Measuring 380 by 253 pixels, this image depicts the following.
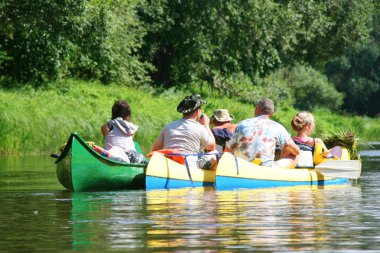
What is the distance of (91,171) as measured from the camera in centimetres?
1656

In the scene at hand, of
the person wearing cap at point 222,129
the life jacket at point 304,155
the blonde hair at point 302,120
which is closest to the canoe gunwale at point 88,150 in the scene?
the person wearing cap at point 222,129

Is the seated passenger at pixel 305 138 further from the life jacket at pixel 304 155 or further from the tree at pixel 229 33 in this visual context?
the tree at pixel 229 33

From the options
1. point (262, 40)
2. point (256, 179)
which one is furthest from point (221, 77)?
point (256, 179)

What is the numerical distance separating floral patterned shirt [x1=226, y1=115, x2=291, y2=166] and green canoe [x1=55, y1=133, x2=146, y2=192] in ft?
4.69

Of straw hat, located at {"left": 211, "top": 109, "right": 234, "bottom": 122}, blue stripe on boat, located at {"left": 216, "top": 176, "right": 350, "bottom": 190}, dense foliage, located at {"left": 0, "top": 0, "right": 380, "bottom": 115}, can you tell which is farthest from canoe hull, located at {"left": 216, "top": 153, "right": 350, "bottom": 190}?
dense foliage, located at {"left": 0, "top": 0, "right": 380, "bottom": 115}

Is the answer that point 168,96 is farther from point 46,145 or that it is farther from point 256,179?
point 256,179

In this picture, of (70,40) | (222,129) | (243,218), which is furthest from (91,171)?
(70,40)

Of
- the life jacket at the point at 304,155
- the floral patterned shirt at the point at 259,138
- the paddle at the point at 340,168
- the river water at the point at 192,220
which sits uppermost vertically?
the floral patterned shirt at the point at 259,138

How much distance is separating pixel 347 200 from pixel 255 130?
8.79 feet

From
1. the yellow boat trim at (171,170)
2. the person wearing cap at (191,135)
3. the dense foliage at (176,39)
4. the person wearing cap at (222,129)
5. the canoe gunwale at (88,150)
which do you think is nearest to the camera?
the canoe gunwale at (88,150)

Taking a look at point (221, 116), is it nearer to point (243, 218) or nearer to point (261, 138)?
point (261, 138)

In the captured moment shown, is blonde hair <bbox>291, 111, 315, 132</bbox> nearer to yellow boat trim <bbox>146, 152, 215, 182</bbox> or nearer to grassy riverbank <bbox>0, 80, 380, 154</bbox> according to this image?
yellow boat trim <bbox>146, 152, 215, 182</bbox>

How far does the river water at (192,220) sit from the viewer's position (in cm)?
969

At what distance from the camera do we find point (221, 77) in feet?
161
